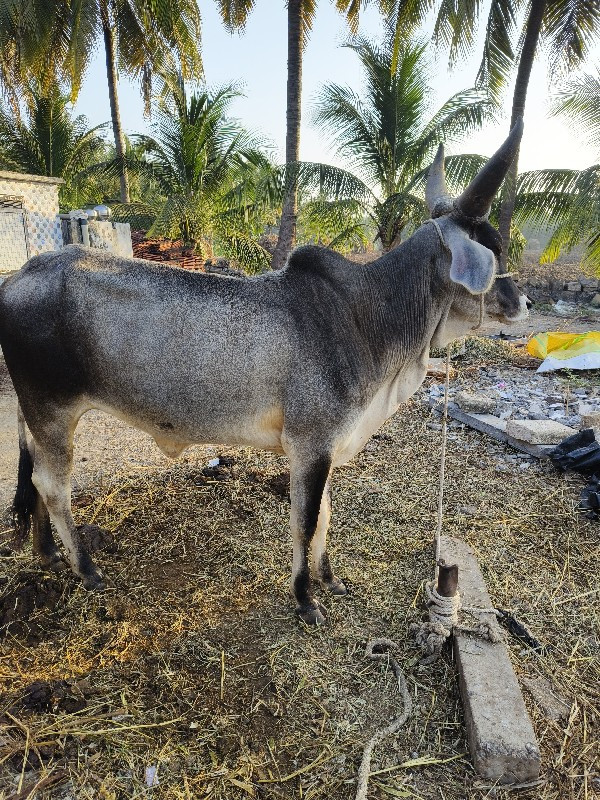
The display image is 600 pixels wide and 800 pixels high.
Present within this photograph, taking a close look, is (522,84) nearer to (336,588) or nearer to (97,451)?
(97,451)

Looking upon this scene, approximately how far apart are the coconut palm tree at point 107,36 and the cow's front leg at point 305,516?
1289 centimetres

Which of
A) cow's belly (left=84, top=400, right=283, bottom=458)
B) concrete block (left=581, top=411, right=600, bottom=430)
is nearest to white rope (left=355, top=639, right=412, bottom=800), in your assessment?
cow's belly (left=84, top=400, right=283, bottom=458)

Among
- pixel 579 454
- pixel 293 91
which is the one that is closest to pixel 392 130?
pixel 293 91

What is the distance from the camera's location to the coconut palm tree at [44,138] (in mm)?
15445

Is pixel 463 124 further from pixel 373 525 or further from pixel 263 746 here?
pixel 263 746

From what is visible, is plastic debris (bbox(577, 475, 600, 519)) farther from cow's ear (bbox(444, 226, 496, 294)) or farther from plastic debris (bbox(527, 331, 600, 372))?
plastic debris (bbox(527, 331, 600, 372))

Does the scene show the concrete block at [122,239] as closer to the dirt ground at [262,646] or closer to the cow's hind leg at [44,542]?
the dirt ground at [262,646]

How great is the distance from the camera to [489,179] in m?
2.51

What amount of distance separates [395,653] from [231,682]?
80 centimetres

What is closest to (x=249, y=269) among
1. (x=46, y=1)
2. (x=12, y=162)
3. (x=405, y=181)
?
(x=405, y=181)

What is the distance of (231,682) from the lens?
257cm

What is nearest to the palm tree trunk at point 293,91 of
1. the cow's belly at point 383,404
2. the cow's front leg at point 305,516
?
the cow's belly at point 383,404

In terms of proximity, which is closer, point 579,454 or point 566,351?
point 579,454

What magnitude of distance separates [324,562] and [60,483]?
1530 millimetres
